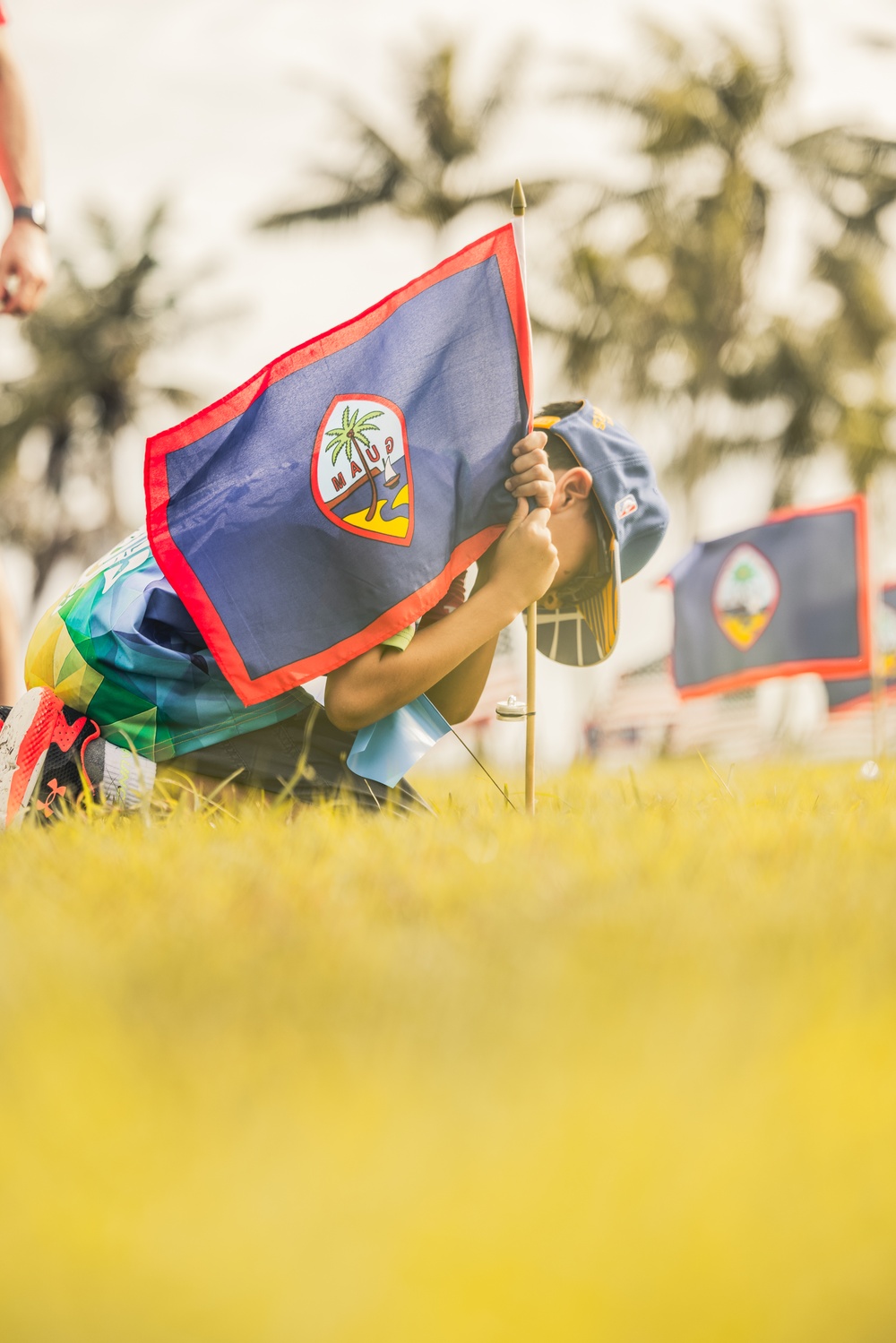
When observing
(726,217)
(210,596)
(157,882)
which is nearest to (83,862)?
(157,882)

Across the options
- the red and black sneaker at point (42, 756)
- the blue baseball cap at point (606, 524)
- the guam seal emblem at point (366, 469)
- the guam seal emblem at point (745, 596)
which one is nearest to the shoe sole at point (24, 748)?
the red and black sneaker at point (42, 756)

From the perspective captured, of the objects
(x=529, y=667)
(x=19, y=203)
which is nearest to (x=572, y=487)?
(x=529, y=667)

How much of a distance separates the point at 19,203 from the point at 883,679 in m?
9.23

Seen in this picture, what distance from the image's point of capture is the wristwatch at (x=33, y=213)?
8.76 ft

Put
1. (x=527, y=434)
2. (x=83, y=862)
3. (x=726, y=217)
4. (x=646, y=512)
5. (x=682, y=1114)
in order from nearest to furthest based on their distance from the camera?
(x=682, y=1114)
(x=83, y=862)
(x=527, y=434)
(x=646, y=512)
(x=726, y=217)

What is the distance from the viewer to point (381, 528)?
2246 millimetres

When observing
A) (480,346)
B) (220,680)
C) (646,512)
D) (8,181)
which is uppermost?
(8,181)

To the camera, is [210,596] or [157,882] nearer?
[157,882]

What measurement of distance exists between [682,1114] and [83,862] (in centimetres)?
104

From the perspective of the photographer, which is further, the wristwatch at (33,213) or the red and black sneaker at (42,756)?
the wristwatch at (33,213)

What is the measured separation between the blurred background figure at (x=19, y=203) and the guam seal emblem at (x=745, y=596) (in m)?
7.06

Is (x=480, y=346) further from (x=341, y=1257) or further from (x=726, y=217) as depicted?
(x=726, y=217)

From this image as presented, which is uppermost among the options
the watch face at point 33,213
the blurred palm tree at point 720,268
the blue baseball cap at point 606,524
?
the blurred palm tree at point 720,268

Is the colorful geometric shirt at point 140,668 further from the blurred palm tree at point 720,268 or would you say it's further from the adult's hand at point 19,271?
the blurred palm tree at point 720,268
